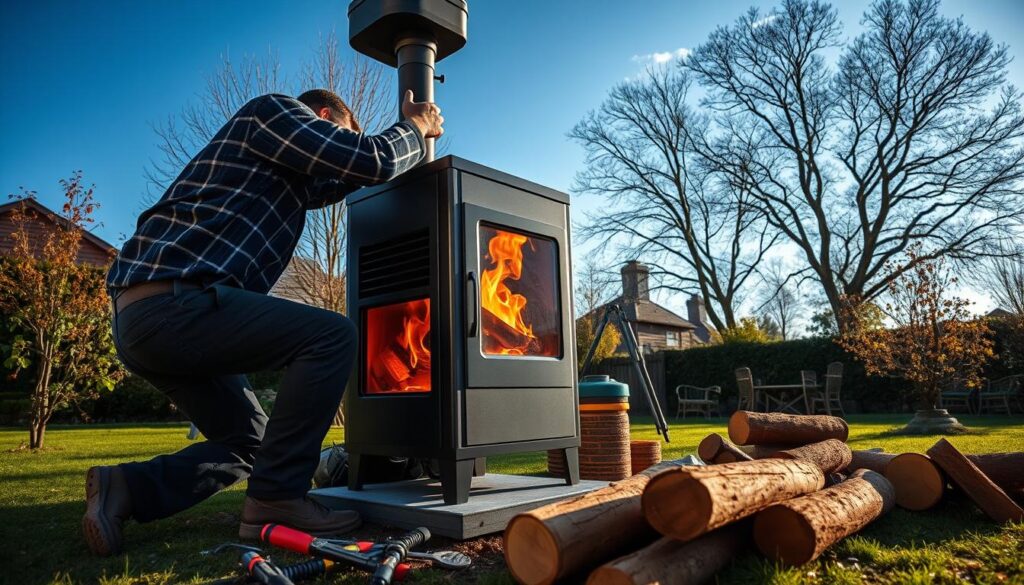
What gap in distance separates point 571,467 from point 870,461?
1324mm

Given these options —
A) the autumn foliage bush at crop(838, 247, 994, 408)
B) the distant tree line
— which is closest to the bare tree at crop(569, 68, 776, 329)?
the distant tree line

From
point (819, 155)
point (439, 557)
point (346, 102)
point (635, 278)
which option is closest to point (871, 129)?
point (819, 155)

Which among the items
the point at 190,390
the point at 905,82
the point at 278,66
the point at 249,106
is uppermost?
the point at 905,82

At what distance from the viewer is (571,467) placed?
2574mm

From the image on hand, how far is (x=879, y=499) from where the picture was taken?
2.09 metres

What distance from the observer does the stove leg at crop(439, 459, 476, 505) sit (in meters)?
2.07

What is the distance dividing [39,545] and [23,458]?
3.54 m

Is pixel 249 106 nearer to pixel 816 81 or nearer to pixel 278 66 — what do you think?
pixel 278 66

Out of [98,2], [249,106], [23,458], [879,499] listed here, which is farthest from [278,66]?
[879,499]

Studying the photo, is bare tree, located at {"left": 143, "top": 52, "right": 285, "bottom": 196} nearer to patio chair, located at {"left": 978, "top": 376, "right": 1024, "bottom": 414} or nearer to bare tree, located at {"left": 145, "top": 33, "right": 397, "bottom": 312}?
bare tree, located at {"left": 145, "top": 33, "right": 397, "bottom": 312}

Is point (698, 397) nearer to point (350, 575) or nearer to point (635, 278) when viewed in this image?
point (635, 278)

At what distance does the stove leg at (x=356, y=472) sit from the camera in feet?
8.13

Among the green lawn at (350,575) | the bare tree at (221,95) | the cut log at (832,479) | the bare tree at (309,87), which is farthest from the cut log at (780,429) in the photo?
the bare tree at (221,95)

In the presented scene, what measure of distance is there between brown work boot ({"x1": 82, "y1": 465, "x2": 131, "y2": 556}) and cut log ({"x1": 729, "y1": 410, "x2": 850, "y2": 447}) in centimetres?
249
